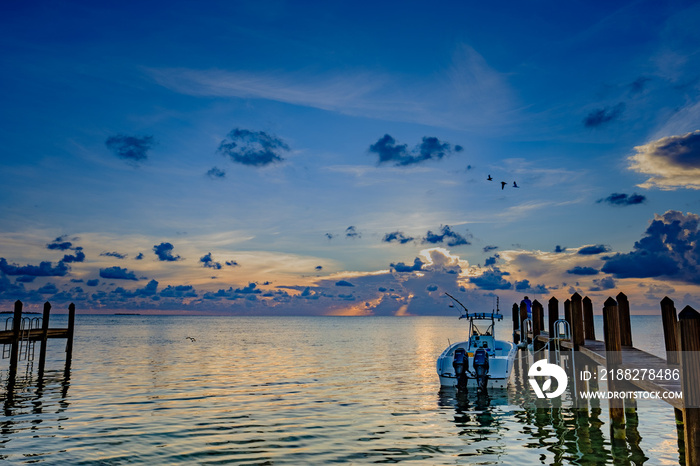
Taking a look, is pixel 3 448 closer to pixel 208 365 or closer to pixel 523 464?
pixel 523 464

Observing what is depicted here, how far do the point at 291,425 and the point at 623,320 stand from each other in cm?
1296

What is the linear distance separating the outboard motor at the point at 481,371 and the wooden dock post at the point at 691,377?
16.8 m

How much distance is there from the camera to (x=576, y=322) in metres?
18.8

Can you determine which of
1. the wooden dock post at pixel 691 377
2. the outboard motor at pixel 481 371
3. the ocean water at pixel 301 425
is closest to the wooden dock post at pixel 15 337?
the ocean water at pixel 301 425

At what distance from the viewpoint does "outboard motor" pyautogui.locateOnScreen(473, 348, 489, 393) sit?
82.4 feet

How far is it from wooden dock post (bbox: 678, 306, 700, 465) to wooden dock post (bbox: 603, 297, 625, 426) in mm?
5663

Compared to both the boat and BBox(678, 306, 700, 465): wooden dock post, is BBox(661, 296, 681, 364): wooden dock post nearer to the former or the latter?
BBox(678, 306, 700, 465): wooden dock post

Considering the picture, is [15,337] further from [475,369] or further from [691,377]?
[691,377]

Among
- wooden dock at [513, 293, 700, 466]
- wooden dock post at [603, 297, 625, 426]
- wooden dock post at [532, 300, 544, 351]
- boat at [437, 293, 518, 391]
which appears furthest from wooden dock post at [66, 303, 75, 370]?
wooden dock post at [603, 297, 625, 426]

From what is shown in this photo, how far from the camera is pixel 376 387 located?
29.5m

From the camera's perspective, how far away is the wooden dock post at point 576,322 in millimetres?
18312

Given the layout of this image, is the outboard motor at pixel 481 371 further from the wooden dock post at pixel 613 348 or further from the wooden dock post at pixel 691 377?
the wooden dock post at pixel 691 377

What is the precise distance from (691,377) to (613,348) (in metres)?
6.14

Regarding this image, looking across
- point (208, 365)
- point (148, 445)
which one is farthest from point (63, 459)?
point (208, 365)
